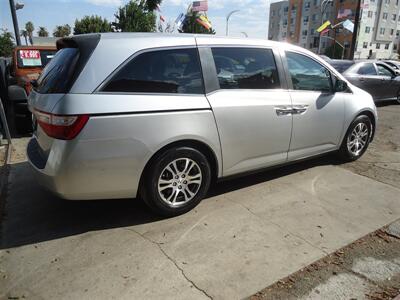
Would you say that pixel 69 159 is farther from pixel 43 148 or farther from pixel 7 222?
pixel 7 222

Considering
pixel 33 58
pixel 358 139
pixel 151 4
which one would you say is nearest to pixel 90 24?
pixel 151 4

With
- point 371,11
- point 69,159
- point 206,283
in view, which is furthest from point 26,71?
point 371,11

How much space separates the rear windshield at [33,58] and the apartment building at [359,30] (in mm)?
70127

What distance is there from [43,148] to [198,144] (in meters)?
1.45

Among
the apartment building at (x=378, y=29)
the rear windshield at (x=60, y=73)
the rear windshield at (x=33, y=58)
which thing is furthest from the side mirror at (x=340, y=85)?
the apartment building at (x=378, y=29)

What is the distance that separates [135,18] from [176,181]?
3746 centimetres

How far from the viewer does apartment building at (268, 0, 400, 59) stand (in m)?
74.1

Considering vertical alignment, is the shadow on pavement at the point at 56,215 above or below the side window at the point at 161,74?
below

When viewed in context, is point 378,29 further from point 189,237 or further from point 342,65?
point 189,237

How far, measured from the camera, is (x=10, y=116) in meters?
9.05

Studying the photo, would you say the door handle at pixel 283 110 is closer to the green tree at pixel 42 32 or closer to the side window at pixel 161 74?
the side window at pixel 161 74

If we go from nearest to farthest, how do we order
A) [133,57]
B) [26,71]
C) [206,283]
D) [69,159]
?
1. [206,283]
2. [69,159]
3. [133,57]
4. [26,71]

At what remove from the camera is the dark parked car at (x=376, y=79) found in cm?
1043

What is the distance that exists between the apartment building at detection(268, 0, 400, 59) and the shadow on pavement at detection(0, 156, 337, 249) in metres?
74.1
